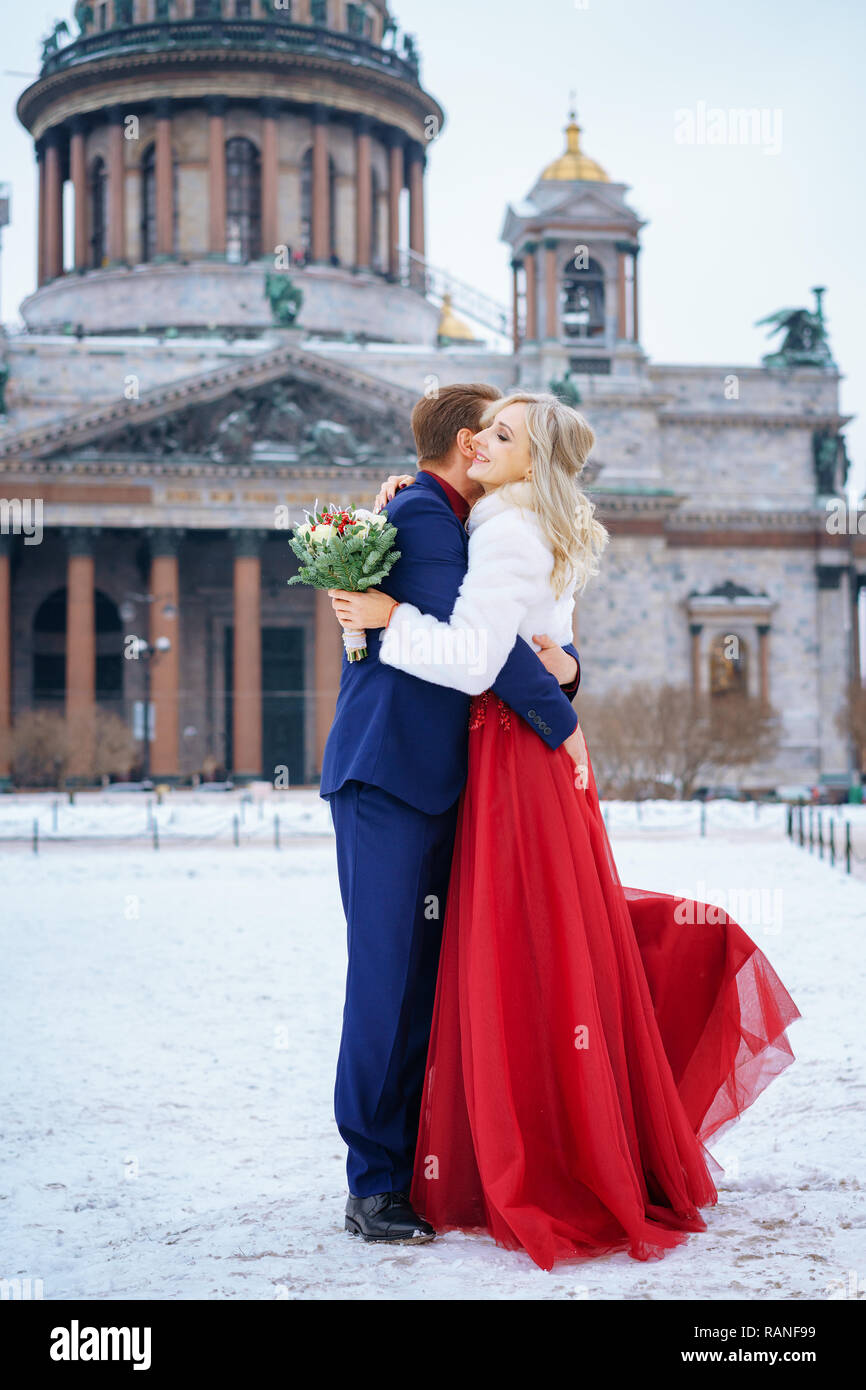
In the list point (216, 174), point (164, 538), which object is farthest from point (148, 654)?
point (216, 174)

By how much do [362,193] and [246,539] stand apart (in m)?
17.5

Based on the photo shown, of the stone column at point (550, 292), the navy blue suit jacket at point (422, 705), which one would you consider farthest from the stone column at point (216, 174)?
the navy blue suit jacket at point (422, 705)

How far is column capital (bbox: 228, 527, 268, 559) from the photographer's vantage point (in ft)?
148

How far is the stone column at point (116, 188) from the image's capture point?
54500 millimetres

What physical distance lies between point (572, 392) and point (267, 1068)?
36.8 metres

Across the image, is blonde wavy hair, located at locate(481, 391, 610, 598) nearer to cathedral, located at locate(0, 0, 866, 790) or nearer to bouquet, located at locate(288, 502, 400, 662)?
bouquet, located at locate(288, 502, 400, 662)

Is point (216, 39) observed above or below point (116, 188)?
above

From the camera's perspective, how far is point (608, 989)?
4.79 m

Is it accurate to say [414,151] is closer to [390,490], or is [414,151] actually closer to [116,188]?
[116,188]

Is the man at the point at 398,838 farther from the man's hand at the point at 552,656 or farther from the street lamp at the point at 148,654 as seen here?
the street lamp at the point at 148,654

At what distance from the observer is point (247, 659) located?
1769 inches

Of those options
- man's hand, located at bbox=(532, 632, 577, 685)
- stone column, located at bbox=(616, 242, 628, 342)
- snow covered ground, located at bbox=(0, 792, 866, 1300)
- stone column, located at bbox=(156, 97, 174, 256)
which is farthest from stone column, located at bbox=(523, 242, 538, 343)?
man's hand, located at bbox=(532, 632, 577, 685)

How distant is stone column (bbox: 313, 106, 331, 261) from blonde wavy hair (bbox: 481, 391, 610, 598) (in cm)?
5109
